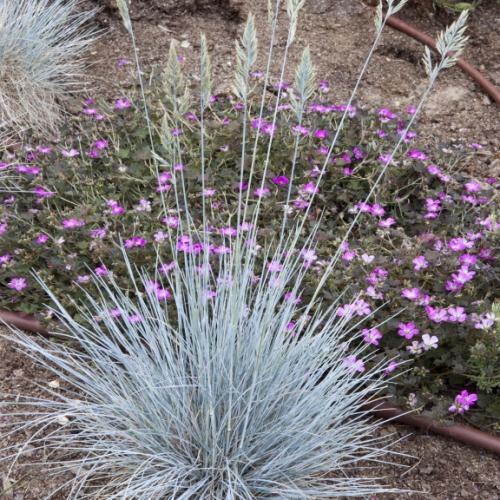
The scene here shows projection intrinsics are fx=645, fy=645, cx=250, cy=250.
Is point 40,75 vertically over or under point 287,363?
under

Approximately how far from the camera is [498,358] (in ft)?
6.70

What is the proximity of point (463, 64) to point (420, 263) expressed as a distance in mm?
2303

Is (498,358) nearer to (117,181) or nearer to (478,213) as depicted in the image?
(478,213)

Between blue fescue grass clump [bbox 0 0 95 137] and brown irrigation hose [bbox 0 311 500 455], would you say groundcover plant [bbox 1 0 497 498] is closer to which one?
brown irrigation hose [bbox 0 311 500 455]

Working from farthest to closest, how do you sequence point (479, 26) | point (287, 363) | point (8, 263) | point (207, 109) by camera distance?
point (479, 26) < point (207, 109) < point (8, 263) < point (287, 363)

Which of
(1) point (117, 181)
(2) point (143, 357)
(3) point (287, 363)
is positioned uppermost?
(3) point (287, 363)

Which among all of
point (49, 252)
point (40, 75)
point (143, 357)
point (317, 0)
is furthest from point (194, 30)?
point (143, 357)

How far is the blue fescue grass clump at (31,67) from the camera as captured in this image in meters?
3.55

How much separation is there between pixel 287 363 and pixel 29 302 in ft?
4.10

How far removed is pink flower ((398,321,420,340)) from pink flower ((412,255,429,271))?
0.83ft

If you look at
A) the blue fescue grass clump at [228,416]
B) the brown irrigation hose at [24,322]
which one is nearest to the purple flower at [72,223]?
the brown irrigation hose at [24,322]

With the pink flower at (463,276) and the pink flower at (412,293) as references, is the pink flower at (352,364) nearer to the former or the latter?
the pink flower at (412,293)

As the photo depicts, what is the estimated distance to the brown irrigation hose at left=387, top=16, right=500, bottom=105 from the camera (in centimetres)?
388

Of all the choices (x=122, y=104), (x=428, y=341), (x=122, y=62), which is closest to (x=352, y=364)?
(x=428, y=341)
